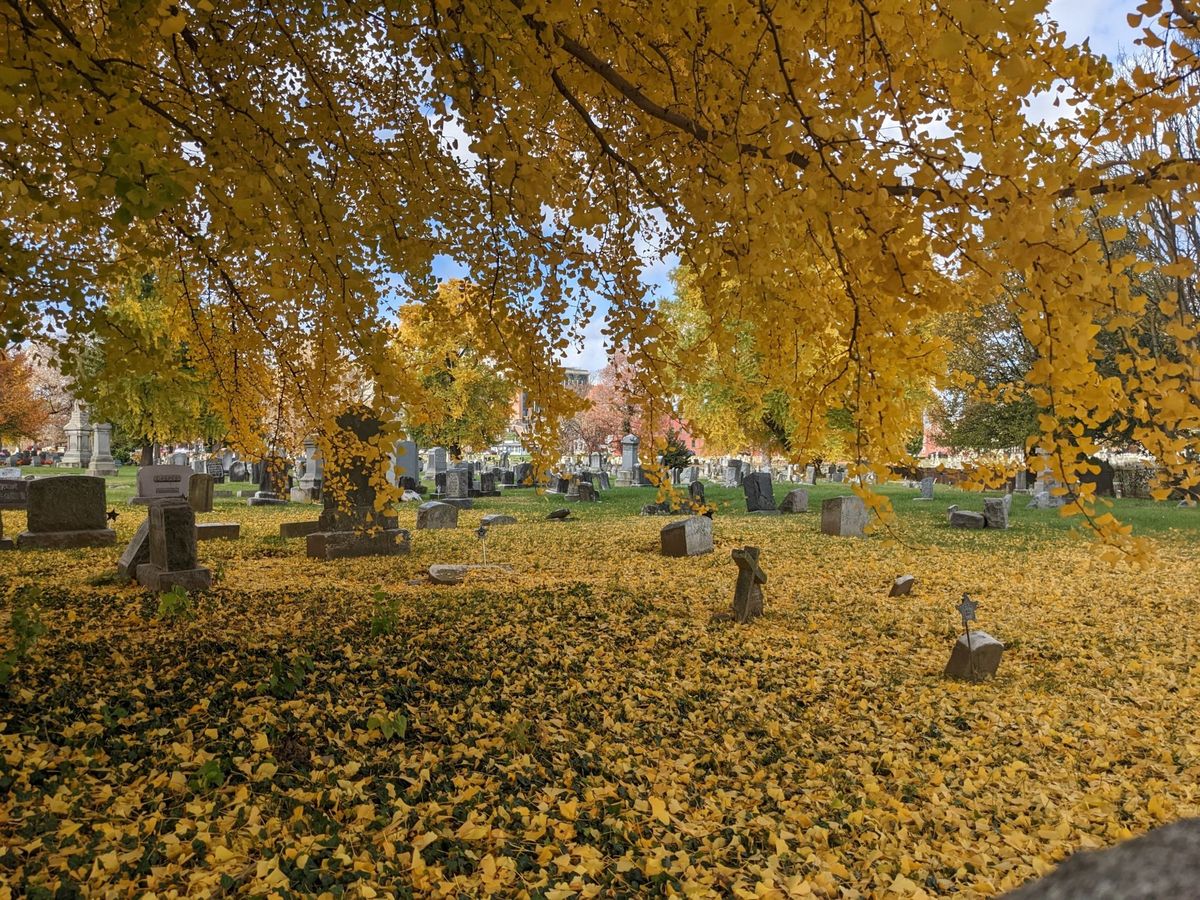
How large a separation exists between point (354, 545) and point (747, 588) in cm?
642

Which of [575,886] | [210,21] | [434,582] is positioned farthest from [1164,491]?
[434,582]

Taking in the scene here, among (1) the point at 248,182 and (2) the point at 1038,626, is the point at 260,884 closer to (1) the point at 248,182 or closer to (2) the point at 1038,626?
(1) the point at 248,182

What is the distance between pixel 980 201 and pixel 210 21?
492 centimetres

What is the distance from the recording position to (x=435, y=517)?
599 inches

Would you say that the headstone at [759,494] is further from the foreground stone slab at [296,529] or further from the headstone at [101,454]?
the headstone at [101,454]

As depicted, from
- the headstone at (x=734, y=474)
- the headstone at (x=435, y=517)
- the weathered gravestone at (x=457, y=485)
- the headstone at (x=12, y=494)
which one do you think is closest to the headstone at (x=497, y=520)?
the headstone at (x=435, y=517)

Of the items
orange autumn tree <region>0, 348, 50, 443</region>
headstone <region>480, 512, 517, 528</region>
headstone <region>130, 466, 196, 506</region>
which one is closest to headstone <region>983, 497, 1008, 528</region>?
headstone <region>480, 512, 517, 528</region>

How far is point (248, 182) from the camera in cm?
312

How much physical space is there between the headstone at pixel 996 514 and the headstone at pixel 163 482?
1740 cm

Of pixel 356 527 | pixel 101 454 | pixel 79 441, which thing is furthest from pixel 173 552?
pixel 79 441

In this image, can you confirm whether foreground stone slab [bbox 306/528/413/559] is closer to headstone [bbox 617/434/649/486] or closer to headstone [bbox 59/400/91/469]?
headstone [bbox 617/434/649/486]

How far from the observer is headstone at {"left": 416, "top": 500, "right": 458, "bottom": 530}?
15.2 metres

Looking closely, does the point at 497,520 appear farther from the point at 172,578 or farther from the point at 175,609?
the point at 175,609

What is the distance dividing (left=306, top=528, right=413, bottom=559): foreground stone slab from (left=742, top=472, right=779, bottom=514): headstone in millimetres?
10247
